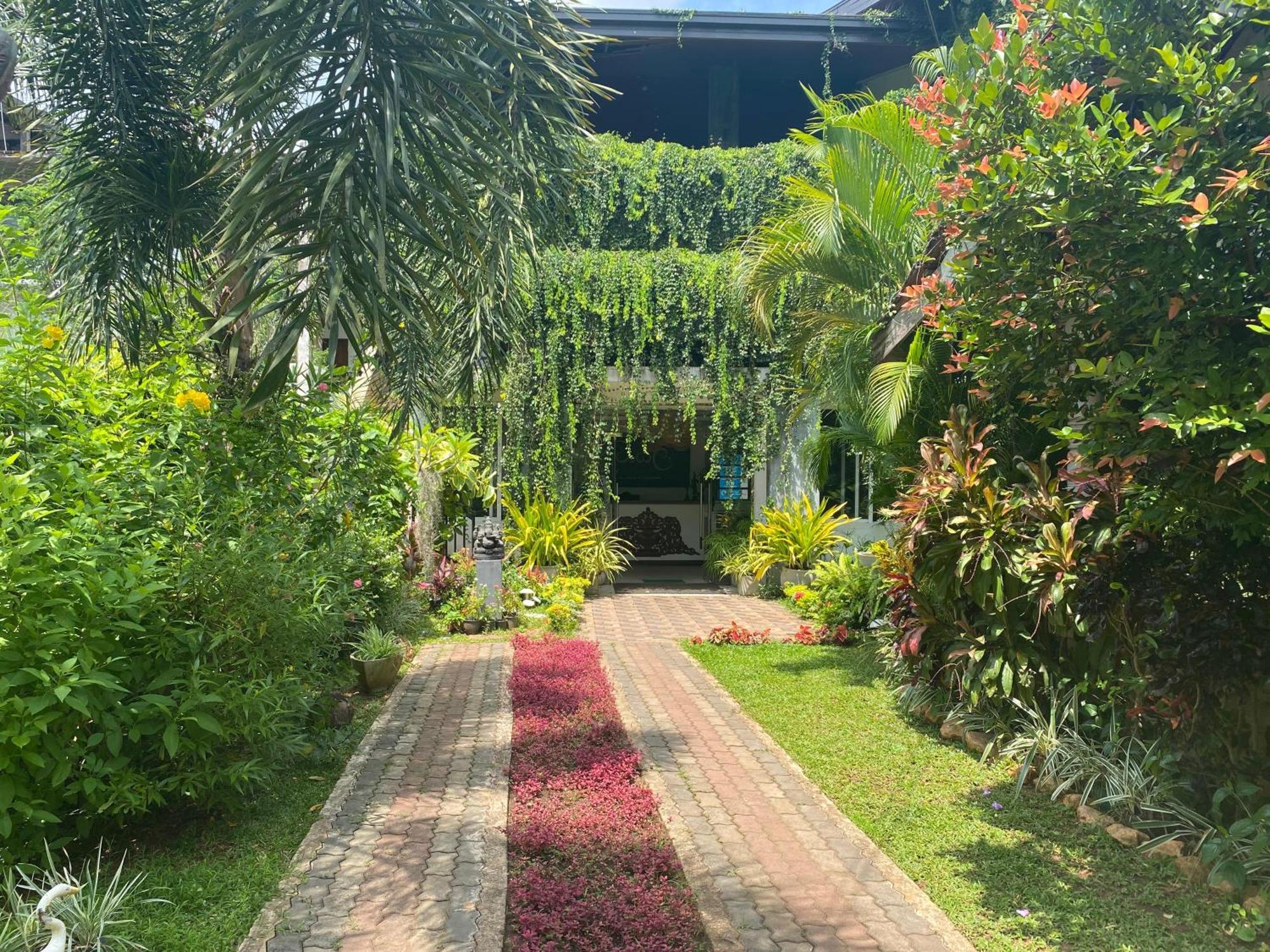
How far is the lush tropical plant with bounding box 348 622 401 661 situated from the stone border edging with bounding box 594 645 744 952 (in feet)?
7.08

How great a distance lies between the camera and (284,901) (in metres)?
3.14

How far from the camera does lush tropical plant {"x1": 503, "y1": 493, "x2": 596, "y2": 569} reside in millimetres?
11711

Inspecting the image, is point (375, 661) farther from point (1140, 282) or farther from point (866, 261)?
point (1140, 282)

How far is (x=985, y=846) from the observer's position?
149 inches

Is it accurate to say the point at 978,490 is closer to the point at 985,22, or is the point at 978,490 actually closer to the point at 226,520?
the point at 985,22

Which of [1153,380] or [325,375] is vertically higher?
[325,375]

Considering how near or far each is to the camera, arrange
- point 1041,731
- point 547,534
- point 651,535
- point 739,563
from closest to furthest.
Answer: point 1041,731 < point 547,534 < point 739,563 < point 651,535

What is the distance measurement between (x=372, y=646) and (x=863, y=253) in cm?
522

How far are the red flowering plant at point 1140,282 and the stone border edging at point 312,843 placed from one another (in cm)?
336

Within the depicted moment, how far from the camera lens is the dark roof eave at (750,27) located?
13.7 m

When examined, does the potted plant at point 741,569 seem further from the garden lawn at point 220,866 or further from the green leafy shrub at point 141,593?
the garden lawn at point 220,866

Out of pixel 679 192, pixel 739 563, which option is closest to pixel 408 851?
pixel 739 563

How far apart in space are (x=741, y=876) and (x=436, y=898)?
1210 millimetres

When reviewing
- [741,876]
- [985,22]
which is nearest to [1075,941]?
[741,876]
